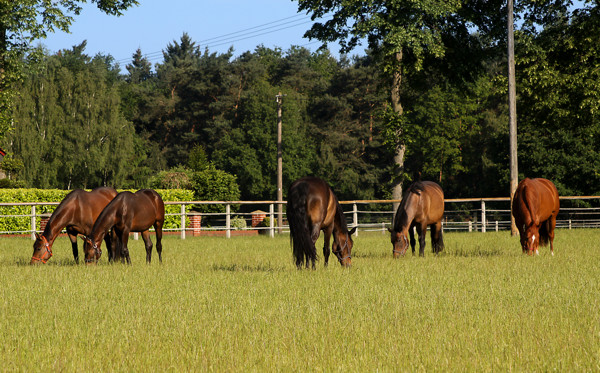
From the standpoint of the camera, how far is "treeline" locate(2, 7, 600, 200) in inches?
1914

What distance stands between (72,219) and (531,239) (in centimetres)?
910

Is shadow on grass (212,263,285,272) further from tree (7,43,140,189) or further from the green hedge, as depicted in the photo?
tree (7,43,140,189)

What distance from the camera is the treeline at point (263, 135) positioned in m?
48.6

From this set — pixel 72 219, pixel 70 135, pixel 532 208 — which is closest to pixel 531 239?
pixel 532 208

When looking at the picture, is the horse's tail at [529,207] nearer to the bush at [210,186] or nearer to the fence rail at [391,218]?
the fence rail at [391,218]

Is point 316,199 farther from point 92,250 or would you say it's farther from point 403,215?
point 92,250

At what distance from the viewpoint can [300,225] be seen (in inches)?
425

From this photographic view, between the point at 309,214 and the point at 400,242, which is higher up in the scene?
the point at 309,214

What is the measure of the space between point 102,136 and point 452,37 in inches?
1391

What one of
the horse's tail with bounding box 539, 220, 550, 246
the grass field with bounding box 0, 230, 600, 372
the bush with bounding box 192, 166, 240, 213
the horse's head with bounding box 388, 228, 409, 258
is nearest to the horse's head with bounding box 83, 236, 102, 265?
the grass field with bounding box 0, 230, 600, 372

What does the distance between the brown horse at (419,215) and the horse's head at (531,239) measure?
196cm

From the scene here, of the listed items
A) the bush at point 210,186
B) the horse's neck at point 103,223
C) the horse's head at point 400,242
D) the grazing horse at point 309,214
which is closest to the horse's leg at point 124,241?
the horse's neck at point 103,223

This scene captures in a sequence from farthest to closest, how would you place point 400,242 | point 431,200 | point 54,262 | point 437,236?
1. point 437,236
2. point 431,200
3. point 400,242
4. point 54,262

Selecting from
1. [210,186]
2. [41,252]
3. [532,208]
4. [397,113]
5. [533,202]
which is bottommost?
[41,252]
